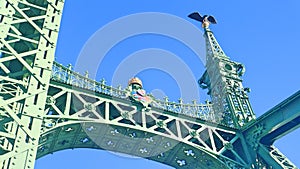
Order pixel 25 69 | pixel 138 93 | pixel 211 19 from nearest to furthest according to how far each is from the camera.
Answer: pixel 25 69
pixel 138 93
pixel 211 19

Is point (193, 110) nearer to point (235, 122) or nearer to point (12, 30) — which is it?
point (235, 122)

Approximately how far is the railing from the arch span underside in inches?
14.7

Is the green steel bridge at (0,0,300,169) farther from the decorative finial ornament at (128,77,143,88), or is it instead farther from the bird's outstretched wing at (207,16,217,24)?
the bird's outstretched wing at (207,16,217,24)

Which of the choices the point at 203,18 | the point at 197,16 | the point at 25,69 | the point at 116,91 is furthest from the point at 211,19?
the point at 25,69

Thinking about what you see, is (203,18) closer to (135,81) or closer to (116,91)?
(135,81)

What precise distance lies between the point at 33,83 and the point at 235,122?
1232 cm

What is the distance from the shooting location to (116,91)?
1552 centimetres

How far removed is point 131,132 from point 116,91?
1.61 m

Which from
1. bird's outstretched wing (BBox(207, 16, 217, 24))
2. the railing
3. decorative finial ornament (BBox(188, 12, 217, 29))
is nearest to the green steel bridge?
the railing

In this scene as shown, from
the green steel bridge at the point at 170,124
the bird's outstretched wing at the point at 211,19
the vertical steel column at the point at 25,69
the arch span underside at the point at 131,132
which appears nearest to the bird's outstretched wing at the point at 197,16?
the bird's outstretched wing at the point at 211,19

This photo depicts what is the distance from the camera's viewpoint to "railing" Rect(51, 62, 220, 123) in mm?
14468

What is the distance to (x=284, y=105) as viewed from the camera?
15.2m

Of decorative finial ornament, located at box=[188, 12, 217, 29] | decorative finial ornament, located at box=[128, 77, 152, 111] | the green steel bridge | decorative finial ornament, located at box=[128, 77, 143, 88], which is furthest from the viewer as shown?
decorative finial ornament, located at box=[188, 12, 217, 29]

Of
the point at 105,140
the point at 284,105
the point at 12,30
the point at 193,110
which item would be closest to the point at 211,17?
the point at 193,110
